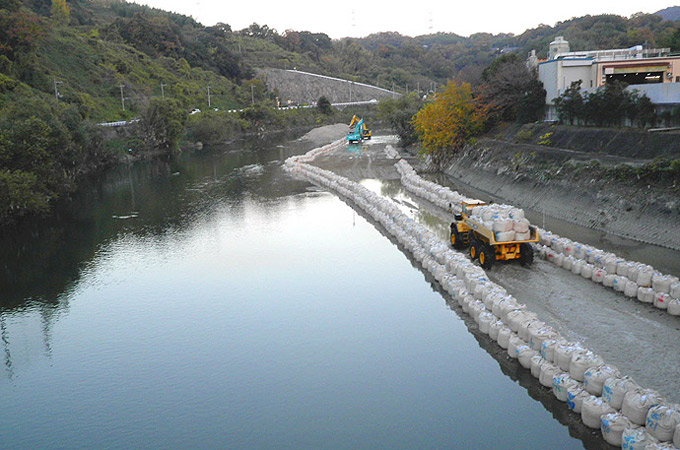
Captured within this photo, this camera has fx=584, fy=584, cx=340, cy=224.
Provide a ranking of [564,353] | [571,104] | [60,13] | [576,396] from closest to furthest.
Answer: [576,396]
[564,353]
[571,104]
[60,13]

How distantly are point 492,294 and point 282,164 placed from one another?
45.0 m

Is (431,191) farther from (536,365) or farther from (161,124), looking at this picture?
(161,124)

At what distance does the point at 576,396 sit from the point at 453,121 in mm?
39287

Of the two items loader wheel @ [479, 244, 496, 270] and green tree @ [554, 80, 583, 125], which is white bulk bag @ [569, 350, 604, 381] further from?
green tree @ [554, 80, 583, 125]

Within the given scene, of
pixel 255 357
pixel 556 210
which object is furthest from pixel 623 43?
pixel 255 357

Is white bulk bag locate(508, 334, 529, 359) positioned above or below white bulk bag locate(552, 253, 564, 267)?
below

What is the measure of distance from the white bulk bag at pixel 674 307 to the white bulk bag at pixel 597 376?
5402mm

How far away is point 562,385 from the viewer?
13.2m

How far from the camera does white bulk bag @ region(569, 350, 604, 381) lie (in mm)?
12992

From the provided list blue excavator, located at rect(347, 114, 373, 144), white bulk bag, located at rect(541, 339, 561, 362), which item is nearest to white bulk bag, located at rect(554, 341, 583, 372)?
white bulk bag, located at rect(541, 339, 561, 362)

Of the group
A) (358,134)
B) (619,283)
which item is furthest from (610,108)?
(358,134)

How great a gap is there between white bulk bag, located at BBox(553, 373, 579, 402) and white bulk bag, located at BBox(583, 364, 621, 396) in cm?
42

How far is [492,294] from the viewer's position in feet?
57.8

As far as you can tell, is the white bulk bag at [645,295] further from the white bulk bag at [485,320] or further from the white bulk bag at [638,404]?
the white bulk bag at [638,404]
